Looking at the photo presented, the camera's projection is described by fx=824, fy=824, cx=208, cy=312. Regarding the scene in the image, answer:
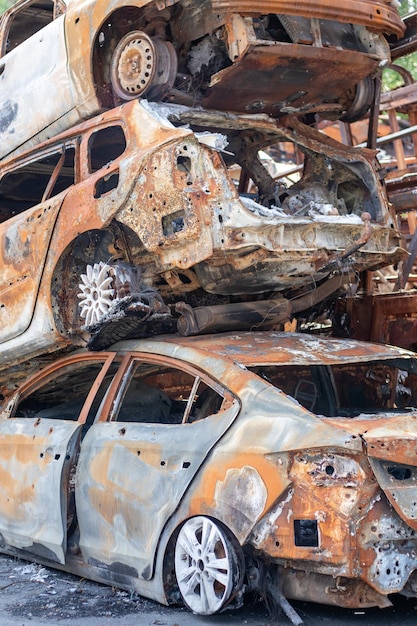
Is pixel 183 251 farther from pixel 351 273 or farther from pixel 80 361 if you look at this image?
pixel 351 273

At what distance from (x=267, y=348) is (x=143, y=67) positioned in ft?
8.57

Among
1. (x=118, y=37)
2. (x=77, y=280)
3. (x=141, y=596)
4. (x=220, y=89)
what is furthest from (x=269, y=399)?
(x=118, y=37)

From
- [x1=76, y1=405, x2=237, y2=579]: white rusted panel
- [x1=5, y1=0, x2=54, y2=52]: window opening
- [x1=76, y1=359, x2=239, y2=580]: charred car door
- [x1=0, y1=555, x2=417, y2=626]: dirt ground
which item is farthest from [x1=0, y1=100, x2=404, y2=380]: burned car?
[x1=5, y1=0, x2=54, y2=52]: window opening

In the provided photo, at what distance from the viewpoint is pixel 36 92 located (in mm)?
7621

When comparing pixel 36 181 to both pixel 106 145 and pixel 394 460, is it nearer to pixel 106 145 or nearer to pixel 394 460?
pixel 106 145

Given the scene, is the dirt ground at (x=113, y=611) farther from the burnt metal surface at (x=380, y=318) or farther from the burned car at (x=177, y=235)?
the burnt metal surface at (x=380, y=318)

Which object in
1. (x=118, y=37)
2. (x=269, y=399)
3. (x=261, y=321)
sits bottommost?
(x=269, y=399)

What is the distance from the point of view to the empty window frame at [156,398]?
5.74 metres

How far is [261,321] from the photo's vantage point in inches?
258

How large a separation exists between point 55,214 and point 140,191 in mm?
1055

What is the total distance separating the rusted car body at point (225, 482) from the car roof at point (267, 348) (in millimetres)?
16

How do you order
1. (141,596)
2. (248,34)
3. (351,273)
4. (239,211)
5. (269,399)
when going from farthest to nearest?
1. (351,273)
2. (248,34)
3. (239,211)
4. (141,596)
5. (269,399)

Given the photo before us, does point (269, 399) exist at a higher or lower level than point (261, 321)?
lower

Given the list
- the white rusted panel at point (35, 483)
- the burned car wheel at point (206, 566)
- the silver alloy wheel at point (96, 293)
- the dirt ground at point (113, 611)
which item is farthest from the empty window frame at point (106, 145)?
the burned car wheel at point (206, 566)
